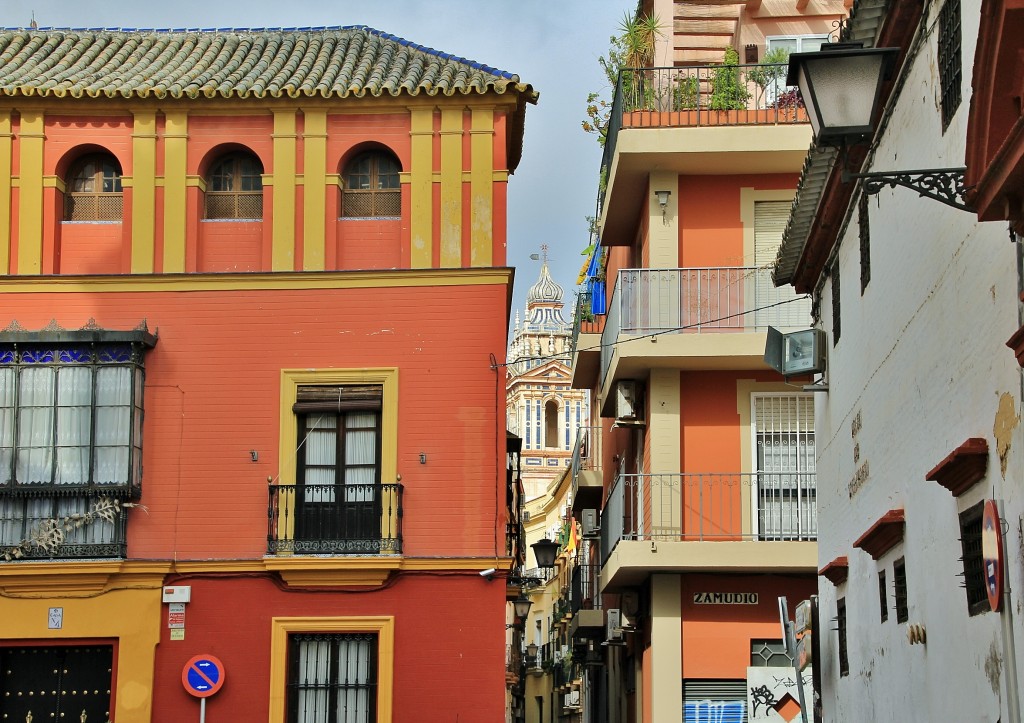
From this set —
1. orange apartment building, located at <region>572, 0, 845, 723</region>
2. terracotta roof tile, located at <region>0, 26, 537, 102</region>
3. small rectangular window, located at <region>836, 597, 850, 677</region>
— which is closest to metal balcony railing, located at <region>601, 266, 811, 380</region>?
orange apartment building, located at <region>572, 0, 845, 723</region>

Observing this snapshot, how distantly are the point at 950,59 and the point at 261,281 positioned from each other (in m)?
12.7

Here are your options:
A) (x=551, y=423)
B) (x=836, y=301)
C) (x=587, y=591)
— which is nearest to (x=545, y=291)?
(x=551, y=423)

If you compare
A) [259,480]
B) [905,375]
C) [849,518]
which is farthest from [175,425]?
[905,375]

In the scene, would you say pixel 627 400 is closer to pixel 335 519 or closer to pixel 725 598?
pixel 725 598

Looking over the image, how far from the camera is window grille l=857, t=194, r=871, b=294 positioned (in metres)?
12.9

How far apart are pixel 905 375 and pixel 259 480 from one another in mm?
10799

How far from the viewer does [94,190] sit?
21500 mm

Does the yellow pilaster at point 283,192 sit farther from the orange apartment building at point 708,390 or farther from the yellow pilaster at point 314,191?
the orange apartment building at point 708,390

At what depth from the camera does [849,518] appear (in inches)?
566

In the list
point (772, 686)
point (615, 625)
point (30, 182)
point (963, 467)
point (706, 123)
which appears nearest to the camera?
point (963, 467)

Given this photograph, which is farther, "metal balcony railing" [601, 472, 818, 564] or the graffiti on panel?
"metal balcony railing" [601, 472, 818, 564]

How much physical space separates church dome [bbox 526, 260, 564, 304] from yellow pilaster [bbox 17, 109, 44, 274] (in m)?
116

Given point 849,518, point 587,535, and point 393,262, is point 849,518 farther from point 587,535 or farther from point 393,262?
point 587,535

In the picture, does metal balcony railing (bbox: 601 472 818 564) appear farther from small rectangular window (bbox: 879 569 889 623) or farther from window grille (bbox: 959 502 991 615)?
window grille (bbox: 959 502 991 615)
